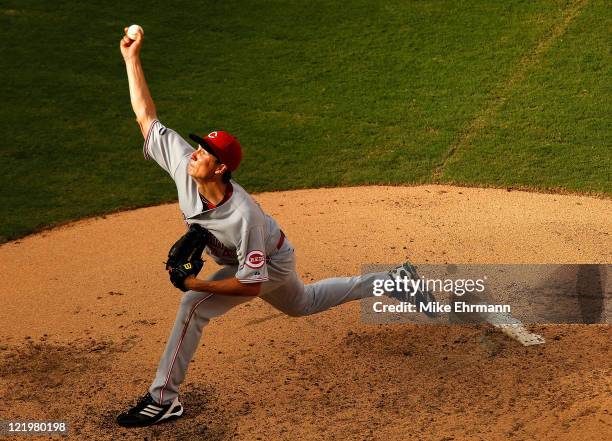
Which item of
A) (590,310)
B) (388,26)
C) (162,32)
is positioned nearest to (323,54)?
(388,26)

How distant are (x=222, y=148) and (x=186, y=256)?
61 cm

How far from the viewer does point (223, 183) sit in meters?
4.95

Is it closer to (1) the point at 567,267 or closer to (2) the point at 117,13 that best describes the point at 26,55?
(2) the point at 117,13

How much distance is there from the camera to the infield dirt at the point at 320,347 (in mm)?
5066

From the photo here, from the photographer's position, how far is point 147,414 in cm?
510

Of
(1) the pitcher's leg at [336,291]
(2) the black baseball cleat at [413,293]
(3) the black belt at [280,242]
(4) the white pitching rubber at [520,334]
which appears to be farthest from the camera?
(2) the black baseball cleat at [413,293]

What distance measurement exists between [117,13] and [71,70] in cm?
166

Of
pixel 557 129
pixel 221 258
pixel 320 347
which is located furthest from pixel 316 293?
pixel 557 129

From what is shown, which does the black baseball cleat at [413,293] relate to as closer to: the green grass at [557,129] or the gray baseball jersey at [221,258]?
the gray baseball jersey at [221,258]

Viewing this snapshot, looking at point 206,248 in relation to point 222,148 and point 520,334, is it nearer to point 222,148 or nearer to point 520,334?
point 222,148

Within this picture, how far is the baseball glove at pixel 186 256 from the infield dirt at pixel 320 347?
0.91 meters

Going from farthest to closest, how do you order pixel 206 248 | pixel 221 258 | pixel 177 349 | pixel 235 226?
pixel 206 248 < pixel 221 258 < pixel 177 349 < pixel 235 226

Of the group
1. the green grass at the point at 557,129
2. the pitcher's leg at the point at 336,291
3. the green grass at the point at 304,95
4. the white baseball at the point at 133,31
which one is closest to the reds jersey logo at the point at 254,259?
the pitcher's leg at the point at 336,291

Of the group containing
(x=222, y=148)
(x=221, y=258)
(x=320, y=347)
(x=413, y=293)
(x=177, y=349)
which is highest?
(x=222, y=148)
